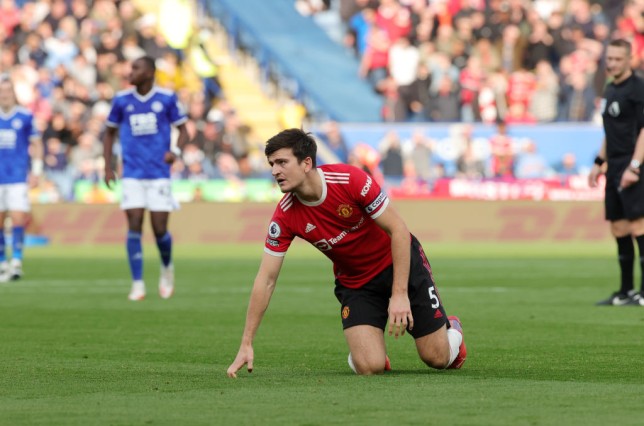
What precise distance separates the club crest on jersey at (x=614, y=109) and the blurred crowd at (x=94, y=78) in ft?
52.4

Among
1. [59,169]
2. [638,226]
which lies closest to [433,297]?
[638,226]

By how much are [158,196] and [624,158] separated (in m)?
4.83

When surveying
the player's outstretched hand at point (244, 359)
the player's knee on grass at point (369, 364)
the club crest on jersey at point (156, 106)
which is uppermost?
the club crest on jersey at point (156, 106)

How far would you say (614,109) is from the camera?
13422 mm

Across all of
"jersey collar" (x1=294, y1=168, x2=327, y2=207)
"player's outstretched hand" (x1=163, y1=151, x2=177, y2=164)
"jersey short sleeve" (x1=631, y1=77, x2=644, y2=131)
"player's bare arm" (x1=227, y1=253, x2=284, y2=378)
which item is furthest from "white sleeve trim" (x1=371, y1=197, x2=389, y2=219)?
"player's outstretched hand" (x1=163, y1=151, x2=177, y2=164)

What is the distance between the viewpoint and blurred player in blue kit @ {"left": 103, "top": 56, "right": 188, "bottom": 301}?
15.1 m

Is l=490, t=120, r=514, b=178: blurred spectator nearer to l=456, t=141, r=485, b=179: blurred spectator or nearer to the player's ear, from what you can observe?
l=456, t=141, r=485, b=179: blurred spectator

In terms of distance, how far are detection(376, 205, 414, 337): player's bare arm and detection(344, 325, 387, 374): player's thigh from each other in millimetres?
332

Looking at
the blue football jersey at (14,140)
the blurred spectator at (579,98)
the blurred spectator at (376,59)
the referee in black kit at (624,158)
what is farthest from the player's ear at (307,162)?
the blurred spectator at (376,59)

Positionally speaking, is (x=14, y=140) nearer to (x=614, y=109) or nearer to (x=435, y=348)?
(x=614, y=109)

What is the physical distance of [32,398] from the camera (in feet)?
24.1

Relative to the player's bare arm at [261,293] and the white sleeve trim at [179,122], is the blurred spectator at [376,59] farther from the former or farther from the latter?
the player's bare arm at [261,293]

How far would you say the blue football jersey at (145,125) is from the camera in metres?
15.1

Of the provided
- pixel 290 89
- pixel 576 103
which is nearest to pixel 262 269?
pixel 576 103
